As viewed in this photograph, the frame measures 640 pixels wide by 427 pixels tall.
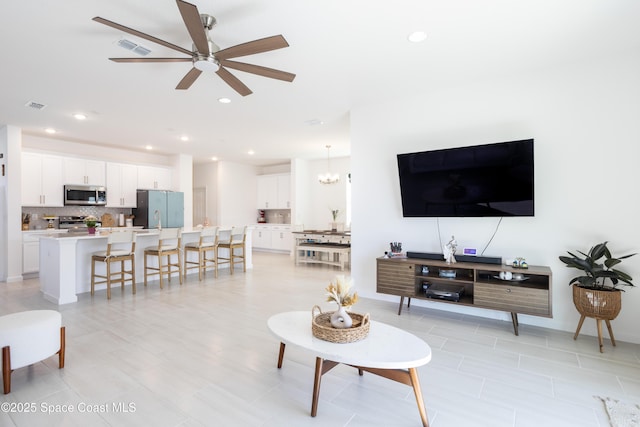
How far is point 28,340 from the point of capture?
228 cm

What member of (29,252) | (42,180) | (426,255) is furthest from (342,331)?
(42,180)

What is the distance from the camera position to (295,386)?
2.26 m

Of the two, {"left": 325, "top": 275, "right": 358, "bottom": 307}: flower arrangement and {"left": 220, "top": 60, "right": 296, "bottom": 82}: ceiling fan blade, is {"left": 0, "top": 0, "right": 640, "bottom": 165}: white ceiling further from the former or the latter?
{"left": 325, "top": 275, "right": 358, "bottom": 307}: flower arrangement

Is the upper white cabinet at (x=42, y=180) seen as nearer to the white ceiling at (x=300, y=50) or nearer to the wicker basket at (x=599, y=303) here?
the white ceiling at (x=300, y=50)

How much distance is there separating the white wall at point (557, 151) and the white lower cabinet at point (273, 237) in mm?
5387

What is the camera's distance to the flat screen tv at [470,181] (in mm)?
3336

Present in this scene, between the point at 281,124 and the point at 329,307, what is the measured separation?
10.6 ft

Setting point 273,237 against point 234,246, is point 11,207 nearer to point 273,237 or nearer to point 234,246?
point 234,246

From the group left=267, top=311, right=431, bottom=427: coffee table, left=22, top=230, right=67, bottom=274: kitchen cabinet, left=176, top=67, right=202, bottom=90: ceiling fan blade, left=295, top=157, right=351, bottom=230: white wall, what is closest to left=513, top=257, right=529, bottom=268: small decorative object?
left=267, top=311, right=431, bottom=427: coffee table

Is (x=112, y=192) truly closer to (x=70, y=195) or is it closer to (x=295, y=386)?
(x=70, y=195)

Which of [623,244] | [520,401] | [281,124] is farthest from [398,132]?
[520,401]

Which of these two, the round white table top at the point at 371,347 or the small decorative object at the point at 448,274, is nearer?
the round white table top at the point at 371,347

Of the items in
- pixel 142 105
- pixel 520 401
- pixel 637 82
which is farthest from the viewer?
pixel 142 105

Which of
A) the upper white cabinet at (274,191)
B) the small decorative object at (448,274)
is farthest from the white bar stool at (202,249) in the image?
the small decorative object at (448,274)
